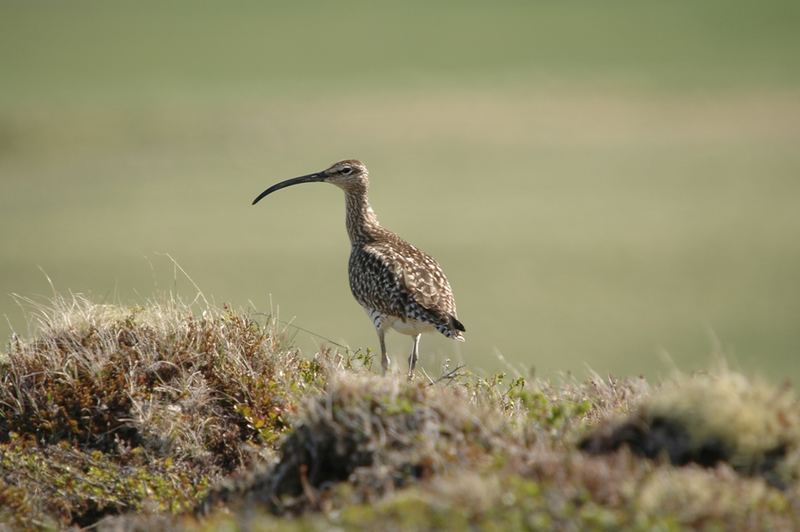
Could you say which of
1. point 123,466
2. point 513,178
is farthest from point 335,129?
point 123,466

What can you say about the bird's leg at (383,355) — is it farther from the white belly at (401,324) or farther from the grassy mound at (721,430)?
the grassy mound at (721,430)

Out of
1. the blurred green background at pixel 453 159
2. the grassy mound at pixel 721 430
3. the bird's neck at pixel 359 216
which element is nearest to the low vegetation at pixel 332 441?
the grassy mound at pixel 721 430

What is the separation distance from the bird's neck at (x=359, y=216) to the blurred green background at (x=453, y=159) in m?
27.4

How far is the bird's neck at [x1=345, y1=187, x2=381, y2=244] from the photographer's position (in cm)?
1374

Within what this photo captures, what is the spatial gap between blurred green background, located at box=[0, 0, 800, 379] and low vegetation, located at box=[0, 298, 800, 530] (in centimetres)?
3117

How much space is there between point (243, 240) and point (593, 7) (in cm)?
8341

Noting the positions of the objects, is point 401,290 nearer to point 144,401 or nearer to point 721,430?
point 144,401

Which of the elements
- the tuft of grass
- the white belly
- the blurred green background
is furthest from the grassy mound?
the blurred green background

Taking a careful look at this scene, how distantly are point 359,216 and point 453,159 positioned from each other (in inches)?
3662

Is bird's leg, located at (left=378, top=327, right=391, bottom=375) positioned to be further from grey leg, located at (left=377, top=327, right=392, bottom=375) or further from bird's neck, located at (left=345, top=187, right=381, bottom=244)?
bird's neck, located at (left=345, top=187, right=381, bottom=244)

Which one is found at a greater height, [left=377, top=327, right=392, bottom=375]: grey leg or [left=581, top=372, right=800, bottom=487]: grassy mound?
[left=581, top=372, right=800, bottom=487]: grassy mound

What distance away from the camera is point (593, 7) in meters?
151

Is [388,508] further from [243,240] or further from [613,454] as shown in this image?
[243,240]

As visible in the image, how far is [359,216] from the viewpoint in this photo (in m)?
13.9
